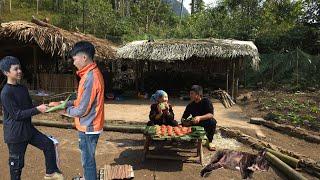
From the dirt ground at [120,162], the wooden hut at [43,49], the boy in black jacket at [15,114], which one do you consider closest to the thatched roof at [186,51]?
the wooden hut at [43,49]

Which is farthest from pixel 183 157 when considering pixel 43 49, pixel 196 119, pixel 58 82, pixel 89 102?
pixel 58 82

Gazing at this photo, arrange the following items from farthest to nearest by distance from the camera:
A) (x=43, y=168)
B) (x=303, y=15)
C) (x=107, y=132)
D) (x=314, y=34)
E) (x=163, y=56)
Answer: (x=303, y=15)
(x=314, y=34)
(x=163, y=56)
(x=107, y=132)
(x=43, y=168)

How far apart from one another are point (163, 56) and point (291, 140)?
7.20 m

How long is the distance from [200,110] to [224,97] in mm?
7853

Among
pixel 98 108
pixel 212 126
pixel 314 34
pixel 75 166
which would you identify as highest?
pixel 314 34

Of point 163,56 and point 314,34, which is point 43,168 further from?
point 314,34

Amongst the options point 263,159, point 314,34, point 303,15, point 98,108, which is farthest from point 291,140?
point 303,15

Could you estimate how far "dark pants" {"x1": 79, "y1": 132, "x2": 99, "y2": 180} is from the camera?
13.5 ft

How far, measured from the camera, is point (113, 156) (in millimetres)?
6988

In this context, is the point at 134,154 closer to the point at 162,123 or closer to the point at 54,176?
the point at 162,123

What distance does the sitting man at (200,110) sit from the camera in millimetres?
6887

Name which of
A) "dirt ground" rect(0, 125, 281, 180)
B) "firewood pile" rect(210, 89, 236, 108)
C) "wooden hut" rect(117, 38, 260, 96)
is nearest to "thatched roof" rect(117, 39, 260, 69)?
"wooden hut" rect(117, 38, 260, 96)

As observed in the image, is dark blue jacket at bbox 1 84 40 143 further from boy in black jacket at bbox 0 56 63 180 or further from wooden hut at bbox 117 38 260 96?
wooden hut at bbox 117 38 260 96

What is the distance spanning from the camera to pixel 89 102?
3.95 m
